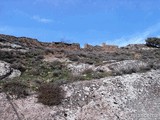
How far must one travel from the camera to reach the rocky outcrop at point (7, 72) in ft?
56.0

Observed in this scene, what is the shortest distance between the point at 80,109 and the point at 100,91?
1808 mm

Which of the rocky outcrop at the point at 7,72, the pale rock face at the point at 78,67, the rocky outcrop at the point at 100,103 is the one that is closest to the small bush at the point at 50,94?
the rocky outcrop at the point at 100,103

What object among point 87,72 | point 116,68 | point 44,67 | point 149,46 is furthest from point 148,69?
point 149,46

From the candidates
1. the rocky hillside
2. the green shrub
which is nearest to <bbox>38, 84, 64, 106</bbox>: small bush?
the rocky hillside

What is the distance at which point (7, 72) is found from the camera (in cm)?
1745

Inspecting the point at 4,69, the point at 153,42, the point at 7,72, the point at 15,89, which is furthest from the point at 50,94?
the point at 153,42

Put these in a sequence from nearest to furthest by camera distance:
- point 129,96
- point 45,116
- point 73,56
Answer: point 45,116
point 129,96
point 73,56

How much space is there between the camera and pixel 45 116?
13.1 meters

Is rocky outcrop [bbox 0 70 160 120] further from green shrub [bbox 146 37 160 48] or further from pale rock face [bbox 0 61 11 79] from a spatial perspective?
green shrub [bbox 146 37 160 48]

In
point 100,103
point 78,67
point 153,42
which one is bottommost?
point 100,103

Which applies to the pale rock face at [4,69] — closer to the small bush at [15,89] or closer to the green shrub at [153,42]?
the small bush at [15,89]

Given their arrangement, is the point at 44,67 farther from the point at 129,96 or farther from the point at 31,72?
the point at 129,96

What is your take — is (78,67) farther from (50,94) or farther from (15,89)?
(15,89)

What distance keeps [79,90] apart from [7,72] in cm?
484
